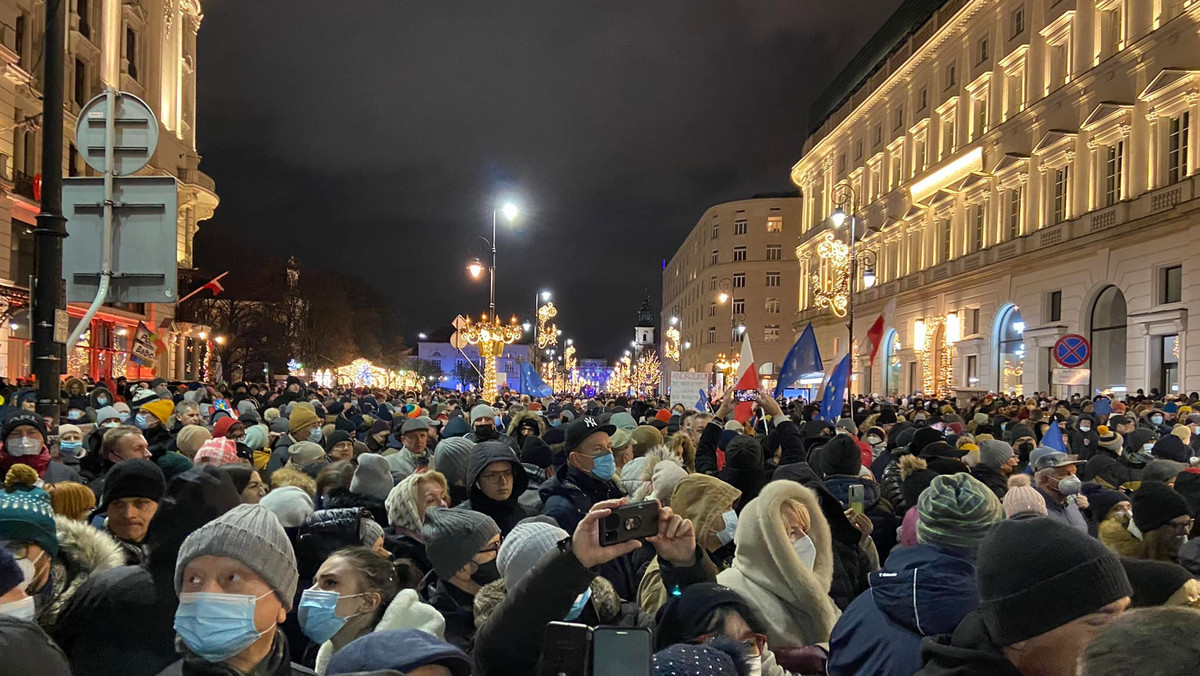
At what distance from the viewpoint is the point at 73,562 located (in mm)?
3438

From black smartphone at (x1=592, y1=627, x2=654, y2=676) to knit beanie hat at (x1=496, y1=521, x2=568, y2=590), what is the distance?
153 cm

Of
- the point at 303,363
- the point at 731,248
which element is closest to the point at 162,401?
the point at 303,363

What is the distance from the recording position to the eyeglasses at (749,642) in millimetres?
2537

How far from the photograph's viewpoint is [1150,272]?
26.8 meters

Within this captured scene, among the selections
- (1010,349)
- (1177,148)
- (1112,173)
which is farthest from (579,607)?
(1010,349)

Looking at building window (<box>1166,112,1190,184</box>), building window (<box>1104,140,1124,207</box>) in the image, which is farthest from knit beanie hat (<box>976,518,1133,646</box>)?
building window (<box>1104,140,1124,207</box>)

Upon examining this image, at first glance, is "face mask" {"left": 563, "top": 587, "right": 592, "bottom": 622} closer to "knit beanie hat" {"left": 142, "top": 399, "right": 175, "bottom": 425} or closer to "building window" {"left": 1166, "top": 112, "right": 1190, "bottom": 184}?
"knit beanie hat" {"left": 142, "top": 399, "right": 175, "bottom": 425}

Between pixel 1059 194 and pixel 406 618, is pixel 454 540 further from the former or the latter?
pixel 1059 194

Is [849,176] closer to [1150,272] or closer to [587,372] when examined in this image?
[1150,272]

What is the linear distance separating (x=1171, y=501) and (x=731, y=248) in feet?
286

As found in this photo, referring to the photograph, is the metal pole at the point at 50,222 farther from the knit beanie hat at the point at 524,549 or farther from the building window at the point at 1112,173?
the building window at the point at 1112,173

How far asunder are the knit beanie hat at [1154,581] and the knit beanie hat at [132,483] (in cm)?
420

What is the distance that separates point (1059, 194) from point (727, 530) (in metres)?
34.0

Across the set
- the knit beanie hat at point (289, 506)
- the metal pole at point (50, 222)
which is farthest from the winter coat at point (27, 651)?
the metal pole at point (50, 222)
